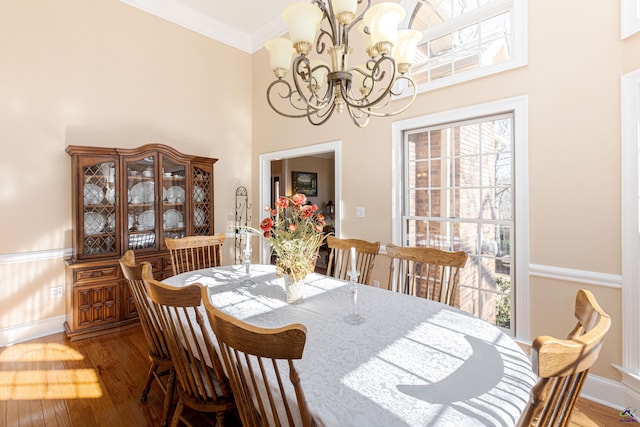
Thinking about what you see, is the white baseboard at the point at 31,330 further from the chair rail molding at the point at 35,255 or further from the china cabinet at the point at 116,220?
the chair rail molding at the point at 35,255

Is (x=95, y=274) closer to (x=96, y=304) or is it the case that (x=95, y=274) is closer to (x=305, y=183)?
(x=96, y=304)

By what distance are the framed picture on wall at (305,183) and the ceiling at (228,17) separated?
3.40 meters

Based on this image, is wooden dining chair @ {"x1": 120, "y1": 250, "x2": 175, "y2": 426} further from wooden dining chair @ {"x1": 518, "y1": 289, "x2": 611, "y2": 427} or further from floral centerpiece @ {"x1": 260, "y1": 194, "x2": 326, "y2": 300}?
wooden dining chair @ {"x1": 518, "y1": 289, "x2": 611, "y2": 427}

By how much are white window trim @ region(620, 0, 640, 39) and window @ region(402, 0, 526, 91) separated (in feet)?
1.75

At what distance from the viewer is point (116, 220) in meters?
3.24

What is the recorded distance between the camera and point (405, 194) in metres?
3.17

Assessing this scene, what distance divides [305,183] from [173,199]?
14.4 feet

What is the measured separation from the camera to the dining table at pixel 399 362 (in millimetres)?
894

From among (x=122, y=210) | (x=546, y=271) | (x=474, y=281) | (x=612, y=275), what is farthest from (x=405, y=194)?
(x=122, y=210)

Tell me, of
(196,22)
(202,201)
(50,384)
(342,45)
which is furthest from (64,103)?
(342,45)

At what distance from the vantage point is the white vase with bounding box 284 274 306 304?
176cm

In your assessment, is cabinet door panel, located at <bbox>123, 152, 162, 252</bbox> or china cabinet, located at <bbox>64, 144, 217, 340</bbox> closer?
china cabinet, located at <bbox>64, 144, 217, 340</bbox>

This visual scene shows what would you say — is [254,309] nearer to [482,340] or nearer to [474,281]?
[482,340]

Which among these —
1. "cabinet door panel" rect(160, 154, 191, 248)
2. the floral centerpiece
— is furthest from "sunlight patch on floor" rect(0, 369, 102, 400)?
the floral centerpiece
